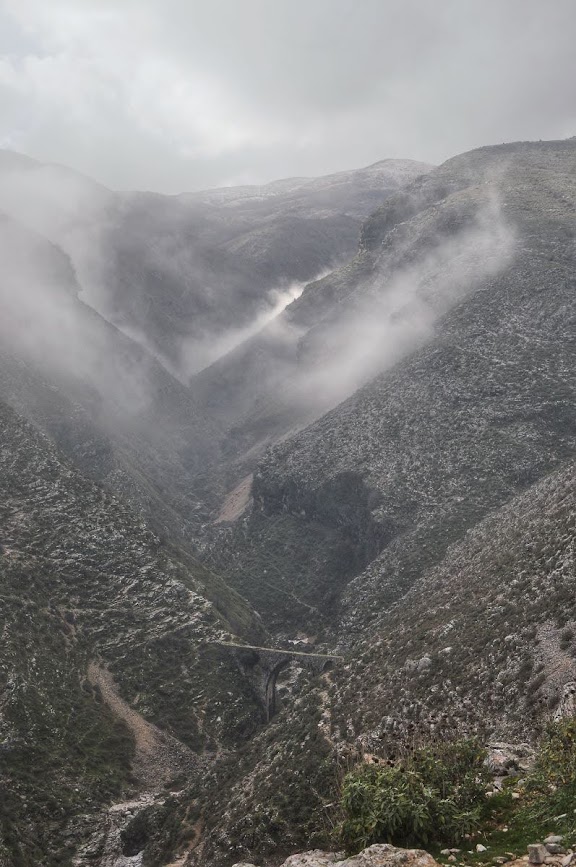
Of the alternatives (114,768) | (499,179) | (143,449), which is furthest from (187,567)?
(499,179)

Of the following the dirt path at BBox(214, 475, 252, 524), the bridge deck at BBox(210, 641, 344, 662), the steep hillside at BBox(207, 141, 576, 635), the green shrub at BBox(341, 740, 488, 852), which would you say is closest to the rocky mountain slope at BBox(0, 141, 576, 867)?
the bridge deck at BBox(210, 641, 344, 662)

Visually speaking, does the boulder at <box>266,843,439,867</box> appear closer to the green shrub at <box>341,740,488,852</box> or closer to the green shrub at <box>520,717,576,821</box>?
the green shrub at <box>341,740,488,852</box>

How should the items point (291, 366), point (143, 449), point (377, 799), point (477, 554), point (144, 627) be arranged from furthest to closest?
point (291, 366)
point (143, 449)
point (144, 627)
point (477, 554)
point (377, 799)

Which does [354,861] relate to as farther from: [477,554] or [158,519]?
[158,519]

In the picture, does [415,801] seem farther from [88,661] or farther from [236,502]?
[236,502]

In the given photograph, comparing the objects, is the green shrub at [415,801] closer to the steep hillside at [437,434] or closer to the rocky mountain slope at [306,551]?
the rocky mountain slope at [306,551]

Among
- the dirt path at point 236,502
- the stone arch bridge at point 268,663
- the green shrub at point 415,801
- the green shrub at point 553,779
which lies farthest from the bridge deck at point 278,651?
the dirt path at point 236,502

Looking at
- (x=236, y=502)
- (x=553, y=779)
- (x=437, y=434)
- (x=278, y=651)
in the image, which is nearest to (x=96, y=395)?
(x=236, y=502)
